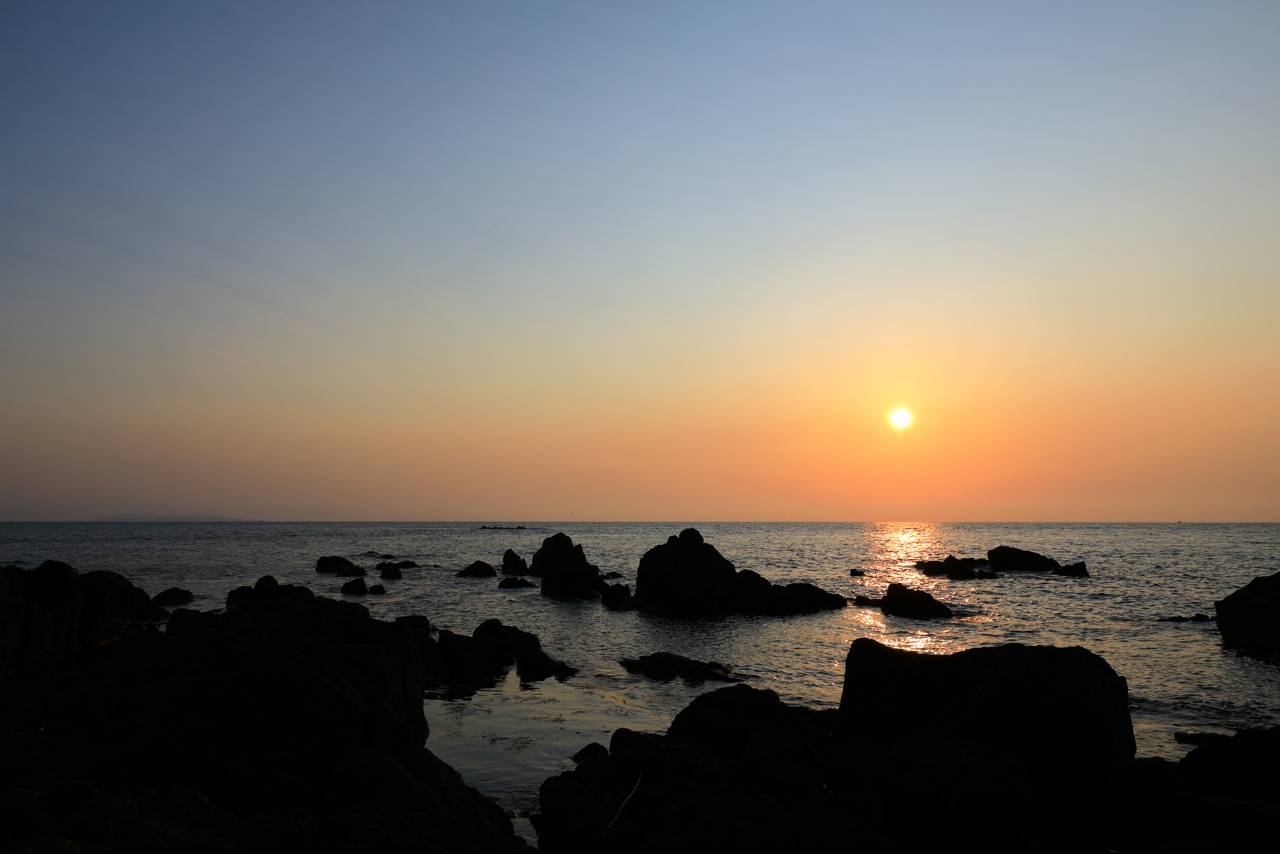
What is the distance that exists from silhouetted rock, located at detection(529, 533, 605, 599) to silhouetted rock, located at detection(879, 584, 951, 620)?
22454 mm

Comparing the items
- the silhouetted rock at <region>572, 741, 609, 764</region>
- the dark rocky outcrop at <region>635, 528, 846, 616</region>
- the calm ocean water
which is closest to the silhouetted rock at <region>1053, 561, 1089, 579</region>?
the calm ocean water

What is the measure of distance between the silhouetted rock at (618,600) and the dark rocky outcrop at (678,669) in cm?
2323

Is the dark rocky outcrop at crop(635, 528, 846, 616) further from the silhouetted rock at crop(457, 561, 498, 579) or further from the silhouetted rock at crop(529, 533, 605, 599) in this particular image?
the silhouetted rock at crop(457, 561, 498, 579)

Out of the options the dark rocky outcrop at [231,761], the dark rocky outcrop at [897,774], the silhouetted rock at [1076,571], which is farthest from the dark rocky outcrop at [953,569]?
the dark rocky outcrop at [231,761]

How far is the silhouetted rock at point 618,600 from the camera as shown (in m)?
52.9

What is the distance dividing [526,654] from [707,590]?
24233 millimetres

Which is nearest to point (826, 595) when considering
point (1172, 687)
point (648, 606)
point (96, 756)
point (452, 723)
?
point (648, 606)

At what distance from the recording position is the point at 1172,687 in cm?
2675

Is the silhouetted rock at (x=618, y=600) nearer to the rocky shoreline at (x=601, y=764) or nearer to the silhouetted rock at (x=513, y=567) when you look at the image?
the silhouetted rock at (x=513, y=567)

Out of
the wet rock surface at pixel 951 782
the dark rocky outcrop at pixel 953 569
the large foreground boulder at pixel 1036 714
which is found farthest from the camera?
the dark rocky outcrop at pixel 953 569

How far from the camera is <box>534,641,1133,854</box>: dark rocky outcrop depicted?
11516mm

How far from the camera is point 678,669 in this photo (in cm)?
2827

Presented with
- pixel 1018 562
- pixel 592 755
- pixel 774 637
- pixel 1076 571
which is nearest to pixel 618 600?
pixel 774 637

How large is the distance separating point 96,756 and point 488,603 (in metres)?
43.1
